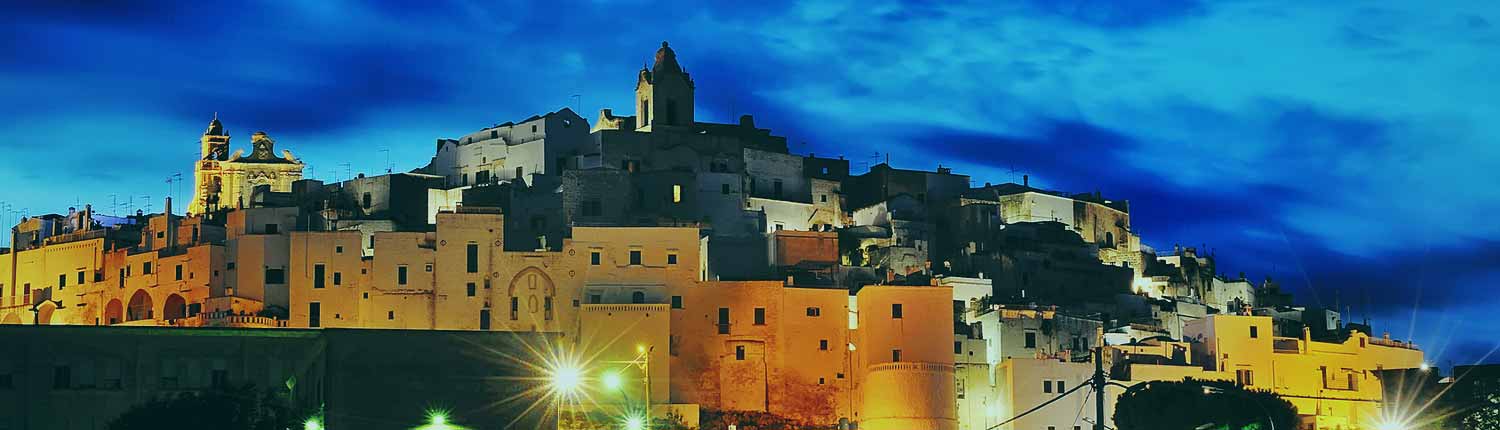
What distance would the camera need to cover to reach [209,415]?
6028 cm

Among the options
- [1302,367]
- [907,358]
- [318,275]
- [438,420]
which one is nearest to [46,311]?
[318,275]

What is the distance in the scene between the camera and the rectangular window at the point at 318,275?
81312mm

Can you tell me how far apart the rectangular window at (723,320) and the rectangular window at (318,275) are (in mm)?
15070

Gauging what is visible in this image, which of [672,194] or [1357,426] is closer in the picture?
[1357,426]

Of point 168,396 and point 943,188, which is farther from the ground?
point 943,188

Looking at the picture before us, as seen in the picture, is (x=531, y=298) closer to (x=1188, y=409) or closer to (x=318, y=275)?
(x=318, y=275)

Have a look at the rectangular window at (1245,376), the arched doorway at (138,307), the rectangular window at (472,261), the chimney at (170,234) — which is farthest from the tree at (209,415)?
the rectangular window at (1245,376)

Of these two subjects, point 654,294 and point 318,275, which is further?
point 318,275

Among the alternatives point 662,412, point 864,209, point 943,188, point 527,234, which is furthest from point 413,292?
point 943,188

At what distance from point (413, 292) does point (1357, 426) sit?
33994mm

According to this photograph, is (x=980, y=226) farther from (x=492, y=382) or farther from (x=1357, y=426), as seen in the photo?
(x=492, y=382)

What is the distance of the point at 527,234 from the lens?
277ft

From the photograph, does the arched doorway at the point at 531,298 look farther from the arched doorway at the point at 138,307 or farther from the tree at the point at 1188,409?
the tree at the point at 1188,409

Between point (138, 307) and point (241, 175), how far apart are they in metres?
12.9
